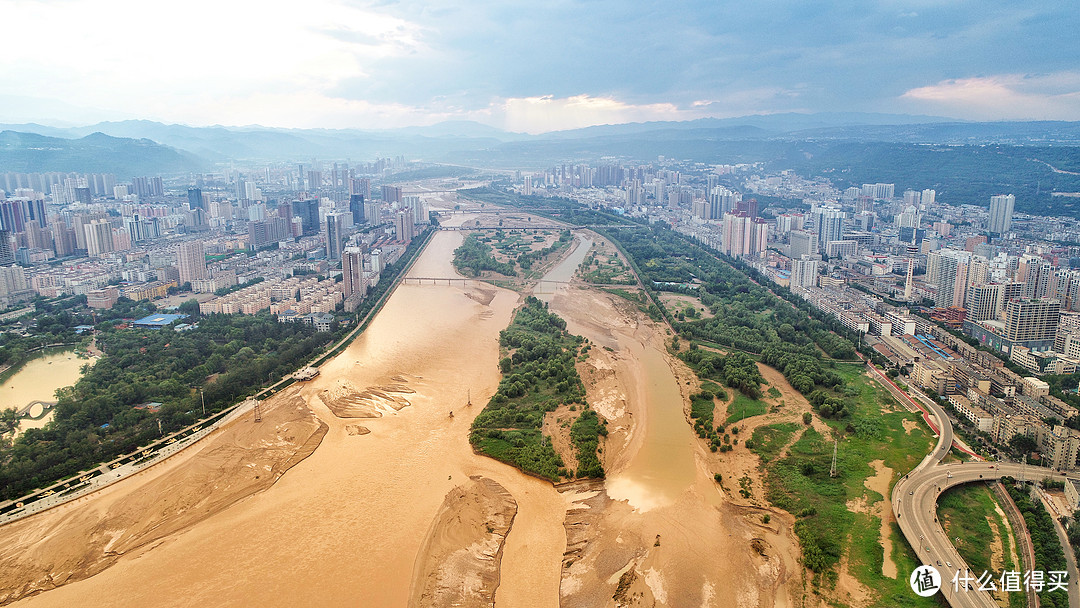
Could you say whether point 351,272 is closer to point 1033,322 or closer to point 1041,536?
point 1041,536

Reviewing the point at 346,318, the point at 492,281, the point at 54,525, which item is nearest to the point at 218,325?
the point at 346,318

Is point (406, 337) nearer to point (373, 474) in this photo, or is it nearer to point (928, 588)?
point (373, 474)

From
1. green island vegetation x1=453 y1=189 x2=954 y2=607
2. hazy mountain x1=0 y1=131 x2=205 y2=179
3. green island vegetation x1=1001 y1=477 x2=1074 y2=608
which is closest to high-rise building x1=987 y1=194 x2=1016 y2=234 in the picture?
green island vegetation x1=453 y1=189 x2=954 y2=607

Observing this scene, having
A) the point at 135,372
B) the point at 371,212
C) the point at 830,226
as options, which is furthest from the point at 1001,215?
the point at 135,372

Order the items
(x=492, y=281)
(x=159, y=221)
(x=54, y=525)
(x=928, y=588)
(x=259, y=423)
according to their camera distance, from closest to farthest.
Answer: (x=928, y=588) < (x=54, y=525) < (x=259, y=423) < (x=492, y=281) < (x=159, y=221)

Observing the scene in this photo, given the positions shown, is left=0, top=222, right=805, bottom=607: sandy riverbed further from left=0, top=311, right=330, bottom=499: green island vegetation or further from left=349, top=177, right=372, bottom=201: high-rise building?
left=349, top=177, right=372, bottom=201: high-rise building

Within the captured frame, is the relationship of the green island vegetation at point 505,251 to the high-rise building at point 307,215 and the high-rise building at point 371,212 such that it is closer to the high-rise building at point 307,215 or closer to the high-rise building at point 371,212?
the high-rise building at point 371,212

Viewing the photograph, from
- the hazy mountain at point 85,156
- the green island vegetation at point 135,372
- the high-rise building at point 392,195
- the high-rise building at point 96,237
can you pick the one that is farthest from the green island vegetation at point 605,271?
the hazy mountain at point 85,156
